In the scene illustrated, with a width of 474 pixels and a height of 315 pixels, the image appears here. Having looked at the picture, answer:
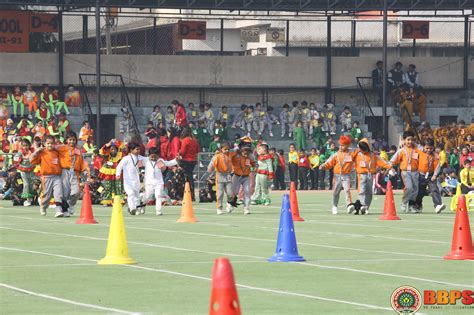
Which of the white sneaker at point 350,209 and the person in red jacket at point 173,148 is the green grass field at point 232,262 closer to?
the white sneaker at point 350,209

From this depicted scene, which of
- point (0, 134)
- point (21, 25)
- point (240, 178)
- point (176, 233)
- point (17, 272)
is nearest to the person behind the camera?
point (17, 272)

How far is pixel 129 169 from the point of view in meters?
29.5

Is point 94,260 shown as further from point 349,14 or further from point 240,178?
point 349,14

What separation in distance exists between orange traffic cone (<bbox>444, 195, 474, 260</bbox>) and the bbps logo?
124 inches

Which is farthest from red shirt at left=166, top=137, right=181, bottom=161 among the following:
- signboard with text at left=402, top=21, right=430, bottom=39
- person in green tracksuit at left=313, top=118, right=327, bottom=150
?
signboard with text at left=402, top=21, right=430, bottom=39

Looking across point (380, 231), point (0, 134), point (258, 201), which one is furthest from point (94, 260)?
point (0, 134)

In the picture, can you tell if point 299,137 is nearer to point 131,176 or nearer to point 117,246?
point 131,176

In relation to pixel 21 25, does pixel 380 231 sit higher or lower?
lower

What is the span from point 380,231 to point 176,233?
11.5 feet

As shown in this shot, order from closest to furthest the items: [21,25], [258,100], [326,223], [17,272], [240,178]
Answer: [17,272] < [326,223] < [240,178] < [21,25] < [258,100]

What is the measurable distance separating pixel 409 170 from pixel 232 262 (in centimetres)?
1317

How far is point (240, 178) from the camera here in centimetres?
3077

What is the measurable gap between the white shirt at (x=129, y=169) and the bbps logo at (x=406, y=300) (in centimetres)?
1542

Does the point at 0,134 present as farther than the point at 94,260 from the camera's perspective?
Yes
